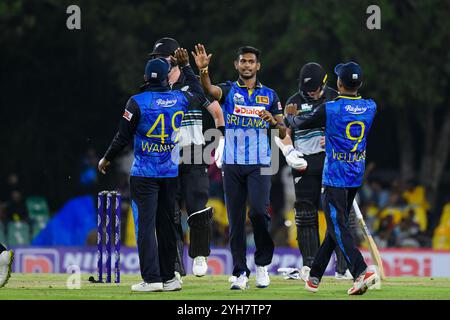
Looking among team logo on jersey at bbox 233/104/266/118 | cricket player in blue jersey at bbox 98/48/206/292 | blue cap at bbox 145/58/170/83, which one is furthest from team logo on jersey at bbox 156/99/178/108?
team logo on jersey at bbox 233/104/266/118

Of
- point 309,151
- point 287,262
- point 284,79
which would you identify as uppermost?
point 284,79

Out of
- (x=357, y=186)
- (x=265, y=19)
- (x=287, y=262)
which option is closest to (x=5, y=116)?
(x=265, y=19)

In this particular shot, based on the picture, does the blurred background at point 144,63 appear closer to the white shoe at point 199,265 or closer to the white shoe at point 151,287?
the white shoe at point 199,265

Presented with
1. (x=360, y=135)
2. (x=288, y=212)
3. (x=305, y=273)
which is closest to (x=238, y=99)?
(x=360, y=135)

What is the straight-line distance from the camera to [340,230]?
1460 cm

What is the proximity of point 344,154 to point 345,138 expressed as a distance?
0.17m

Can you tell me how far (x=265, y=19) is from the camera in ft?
96.8

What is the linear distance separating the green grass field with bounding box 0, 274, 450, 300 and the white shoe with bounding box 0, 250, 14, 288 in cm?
13

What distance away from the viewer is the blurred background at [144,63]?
93.3 ft

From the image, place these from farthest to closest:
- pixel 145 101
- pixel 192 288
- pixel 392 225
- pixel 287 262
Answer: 1. pixel 392 225
2. pixel 287 262
3. pixel 192 288
4. pixel 145 101

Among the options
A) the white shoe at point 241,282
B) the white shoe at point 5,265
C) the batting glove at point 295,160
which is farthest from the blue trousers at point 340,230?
the white shoe at point 5,265

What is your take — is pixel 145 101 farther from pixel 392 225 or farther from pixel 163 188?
pixel 392 225

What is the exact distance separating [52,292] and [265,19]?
15.4m

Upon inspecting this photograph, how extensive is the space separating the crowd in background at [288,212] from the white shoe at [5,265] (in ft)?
29.9
